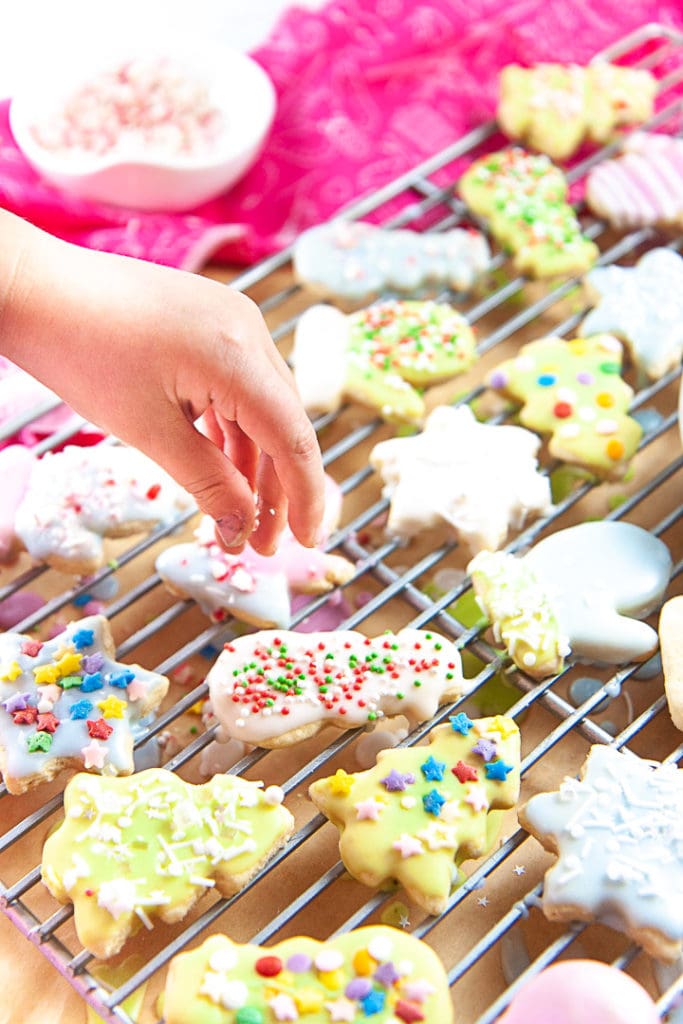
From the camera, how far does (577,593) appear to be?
4.51 ft

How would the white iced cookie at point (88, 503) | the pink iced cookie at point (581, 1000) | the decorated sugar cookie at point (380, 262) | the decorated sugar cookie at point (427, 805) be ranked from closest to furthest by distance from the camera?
1. the pink iced cookie at point (581, 1000)
2. the decorated sugar cookie at point (427, 805)
3. the white iced cookie at point (88, 503)
4. the decorated sugar cookie at point (380, 262)

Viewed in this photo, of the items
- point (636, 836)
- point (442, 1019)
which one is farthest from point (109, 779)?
point (636, 836)

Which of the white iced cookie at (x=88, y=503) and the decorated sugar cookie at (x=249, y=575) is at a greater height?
the white iced cookie at (x=88, y=503)

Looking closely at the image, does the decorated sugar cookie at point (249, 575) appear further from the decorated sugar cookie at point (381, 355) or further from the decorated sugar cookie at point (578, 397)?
the decorated sugar cookie at point (578, 397)

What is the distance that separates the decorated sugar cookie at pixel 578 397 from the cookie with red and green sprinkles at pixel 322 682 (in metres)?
0.32

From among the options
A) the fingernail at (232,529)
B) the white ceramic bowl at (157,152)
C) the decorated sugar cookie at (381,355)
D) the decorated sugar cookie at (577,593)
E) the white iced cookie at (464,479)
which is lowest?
the decorated sugar cookie at (577,593)

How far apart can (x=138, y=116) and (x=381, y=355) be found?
52 centimetres

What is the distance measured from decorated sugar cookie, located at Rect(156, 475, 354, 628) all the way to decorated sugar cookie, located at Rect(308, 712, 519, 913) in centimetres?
22

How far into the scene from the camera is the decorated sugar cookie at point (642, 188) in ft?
5.86

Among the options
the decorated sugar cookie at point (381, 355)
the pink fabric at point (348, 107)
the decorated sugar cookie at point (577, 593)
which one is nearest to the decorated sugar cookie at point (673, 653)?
the decorated sugar cookie at point (577, 593)

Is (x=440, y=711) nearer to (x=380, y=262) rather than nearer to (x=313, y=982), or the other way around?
(x=313, y=982)

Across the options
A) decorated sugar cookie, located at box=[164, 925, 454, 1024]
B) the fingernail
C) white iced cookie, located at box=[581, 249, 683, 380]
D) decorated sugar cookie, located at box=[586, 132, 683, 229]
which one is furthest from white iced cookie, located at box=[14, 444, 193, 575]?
decorated sugar cookie, located at box=[586, 132, 683, 229]

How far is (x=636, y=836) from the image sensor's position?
3.89ft

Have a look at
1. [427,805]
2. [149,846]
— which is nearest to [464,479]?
[427,805]
